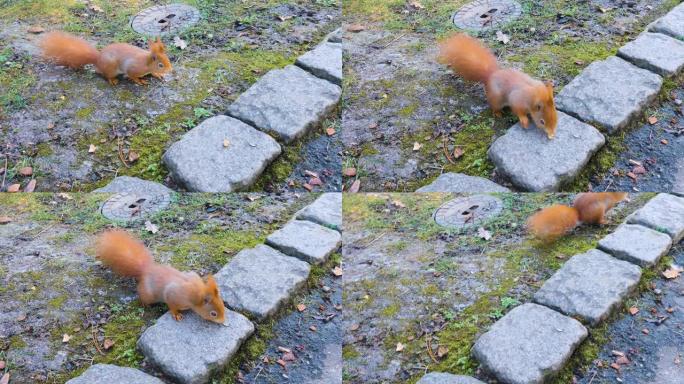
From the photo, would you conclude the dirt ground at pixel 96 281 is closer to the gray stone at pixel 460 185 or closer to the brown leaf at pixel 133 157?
the brown leaf at pixel 133 157

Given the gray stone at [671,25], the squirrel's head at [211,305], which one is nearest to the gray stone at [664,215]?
the gray stone at [671,25]

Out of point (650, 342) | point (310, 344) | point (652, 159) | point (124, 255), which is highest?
point (652, 159)

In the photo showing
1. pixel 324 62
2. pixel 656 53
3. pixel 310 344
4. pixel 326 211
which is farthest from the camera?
pixel 324 62

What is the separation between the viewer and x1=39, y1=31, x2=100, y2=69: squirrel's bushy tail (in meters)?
4.68

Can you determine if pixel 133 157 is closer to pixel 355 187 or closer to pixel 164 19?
pixel 355 187

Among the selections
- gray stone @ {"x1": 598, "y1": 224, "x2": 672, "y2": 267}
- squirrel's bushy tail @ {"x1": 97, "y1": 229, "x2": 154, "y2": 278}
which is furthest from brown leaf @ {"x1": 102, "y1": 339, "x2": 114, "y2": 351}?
gray stone @ {"x1": 598, "y1": 224, "x2": 672, "y2": 267}

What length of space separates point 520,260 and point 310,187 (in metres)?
1.08

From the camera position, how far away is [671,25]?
16.3 feet

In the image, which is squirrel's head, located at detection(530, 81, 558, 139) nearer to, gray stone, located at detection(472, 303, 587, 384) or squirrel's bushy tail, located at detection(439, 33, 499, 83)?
squirrel's bushy tail, located at detection(439, 33, 499, 83)

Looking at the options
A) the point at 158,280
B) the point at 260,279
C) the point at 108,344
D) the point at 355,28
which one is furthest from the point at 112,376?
the point at 355,28

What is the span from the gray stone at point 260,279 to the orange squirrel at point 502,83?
127 centimetres

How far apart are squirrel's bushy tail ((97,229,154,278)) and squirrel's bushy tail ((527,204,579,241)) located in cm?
185

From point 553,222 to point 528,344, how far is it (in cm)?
79

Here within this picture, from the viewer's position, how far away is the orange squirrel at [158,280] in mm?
3715
